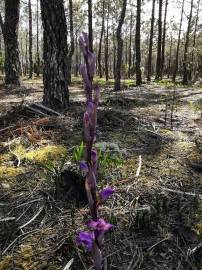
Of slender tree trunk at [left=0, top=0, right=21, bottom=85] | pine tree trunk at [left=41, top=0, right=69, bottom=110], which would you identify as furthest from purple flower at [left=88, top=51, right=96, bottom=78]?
slender tree trunk at [left=0, top=0, right=21, bottom=85]

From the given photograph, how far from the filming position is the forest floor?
2357 mm

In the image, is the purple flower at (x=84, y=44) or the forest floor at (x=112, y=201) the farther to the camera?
the forest floor at (x=112, y=201)

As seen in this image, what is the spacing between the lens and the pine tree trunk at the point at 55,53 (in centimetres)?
639

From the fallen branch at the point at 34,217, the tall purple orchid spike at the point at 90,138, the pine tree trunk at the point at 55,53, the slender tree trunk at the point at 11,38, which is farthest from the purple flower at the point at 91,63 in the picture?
the slender tree trunk at the point at 11,38

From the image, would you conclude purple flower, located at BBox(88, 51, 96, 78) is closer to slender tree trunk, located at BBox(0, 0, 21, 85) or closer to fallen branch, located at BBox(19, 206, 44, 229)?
fallen branch, located at BBox(19, 206, 44, 229)

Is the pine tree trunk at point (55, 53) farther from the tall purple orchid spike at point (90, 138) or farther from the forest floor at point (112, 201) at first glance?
the tall purple orchid spike at point (90, 138)

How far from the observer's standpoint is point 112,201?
302cm

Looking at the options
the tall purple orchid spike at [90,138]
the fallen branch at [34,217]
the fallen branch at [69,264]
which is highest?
the tall purple orchid spike at [90,138]

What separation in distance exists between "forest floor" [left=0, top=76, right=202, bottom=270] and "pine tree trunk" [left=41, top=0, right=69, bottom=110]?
1604mm

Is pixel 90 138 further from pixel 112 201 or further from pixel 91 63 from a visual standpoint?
pixel 112 201

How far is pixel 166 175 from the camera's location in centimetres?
363

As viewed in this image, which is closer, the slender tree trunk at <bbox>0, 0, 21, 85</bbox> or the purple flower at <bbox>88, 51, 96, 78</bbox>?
the purple flower at <bbox>88, 51, 96, 78</bbox>

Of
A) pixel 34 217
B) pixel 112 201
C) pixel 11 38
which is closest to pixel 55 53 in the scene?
pixel 112 201

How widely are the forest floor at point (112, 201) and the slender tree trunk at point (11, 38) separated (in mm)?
9299
